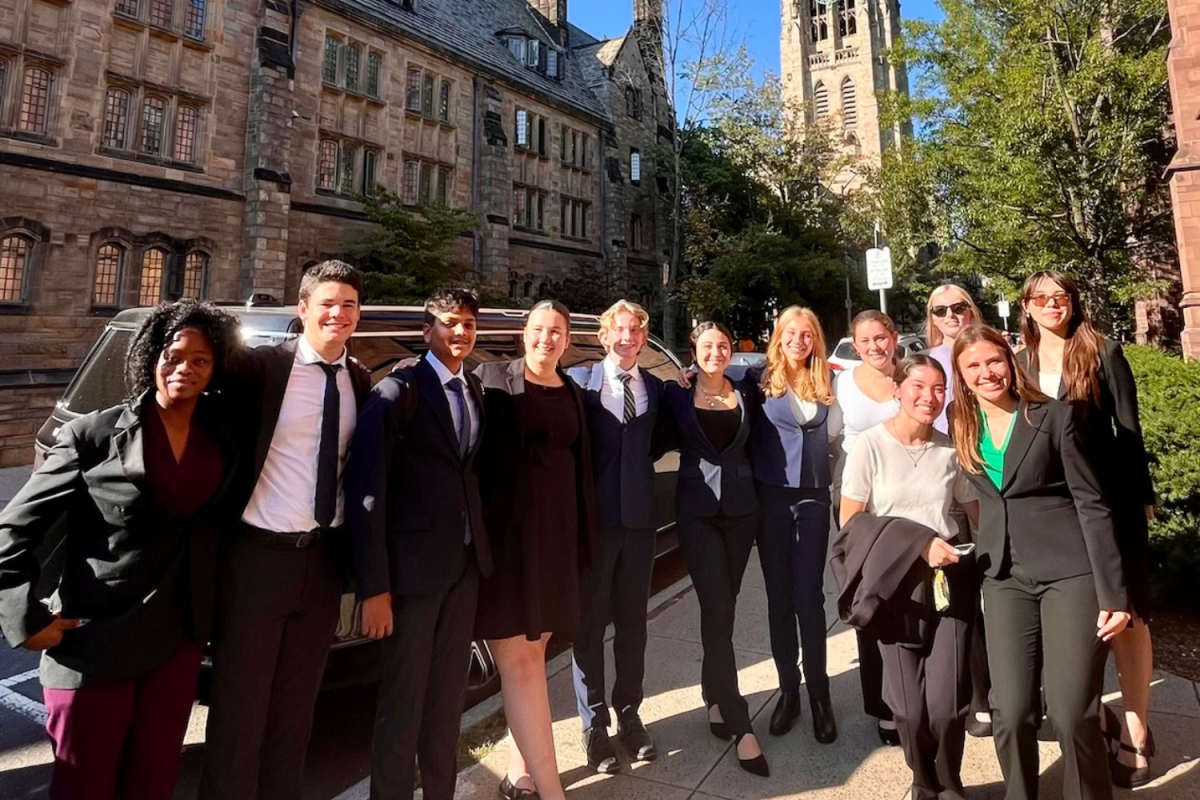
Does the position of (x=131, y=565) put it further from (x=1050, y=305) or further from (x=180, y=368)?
(x=1050, y=305)

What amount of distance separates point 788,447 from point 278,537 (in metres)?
2.51

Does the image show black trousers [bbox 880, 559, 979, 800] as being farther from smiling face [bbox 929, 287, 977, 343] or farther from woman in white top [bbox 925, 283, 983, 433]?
smiling face [bbox 929, 287, 977, 343]

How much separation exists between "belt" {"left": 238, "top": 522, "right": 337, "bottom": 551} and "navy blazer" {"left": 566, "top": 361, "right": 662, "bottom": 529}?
1.40 metres

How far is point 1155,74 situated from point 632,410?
17108 mm

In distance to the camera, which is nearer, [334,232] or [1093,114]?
[1093,114]

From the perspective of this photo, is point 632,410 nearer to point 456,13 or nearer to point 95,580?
point 95,580

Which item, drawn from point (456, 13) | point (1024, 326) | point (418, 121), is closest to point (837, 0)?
point (456, 13)

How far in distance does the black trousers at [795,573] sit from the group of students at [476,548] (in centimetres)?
26

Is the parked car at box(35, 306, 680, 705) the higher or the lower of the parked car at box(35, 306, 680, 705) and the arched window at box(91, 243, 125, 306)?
the lower

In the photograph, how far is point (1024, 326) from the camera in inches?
124

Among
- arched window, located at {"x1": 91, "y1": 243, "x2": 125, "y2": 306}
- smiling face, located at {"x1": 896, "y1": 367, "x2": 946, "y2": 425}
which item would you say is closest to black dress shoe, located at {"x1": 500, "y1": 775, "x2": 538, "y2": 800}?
smiling face, located at {"x1": 896, "y1": 367, "x2": 946, "y2": 425}

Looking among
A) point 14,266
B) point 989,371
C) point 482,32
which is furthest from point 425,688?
point 482,32

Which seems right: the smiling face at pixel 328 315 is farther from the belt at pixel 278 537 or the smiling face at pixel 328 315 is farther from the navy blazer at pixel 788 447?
the navy blazer at pixel 788 447

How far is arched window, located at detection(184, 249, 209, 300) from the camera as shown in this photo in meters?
17.3
